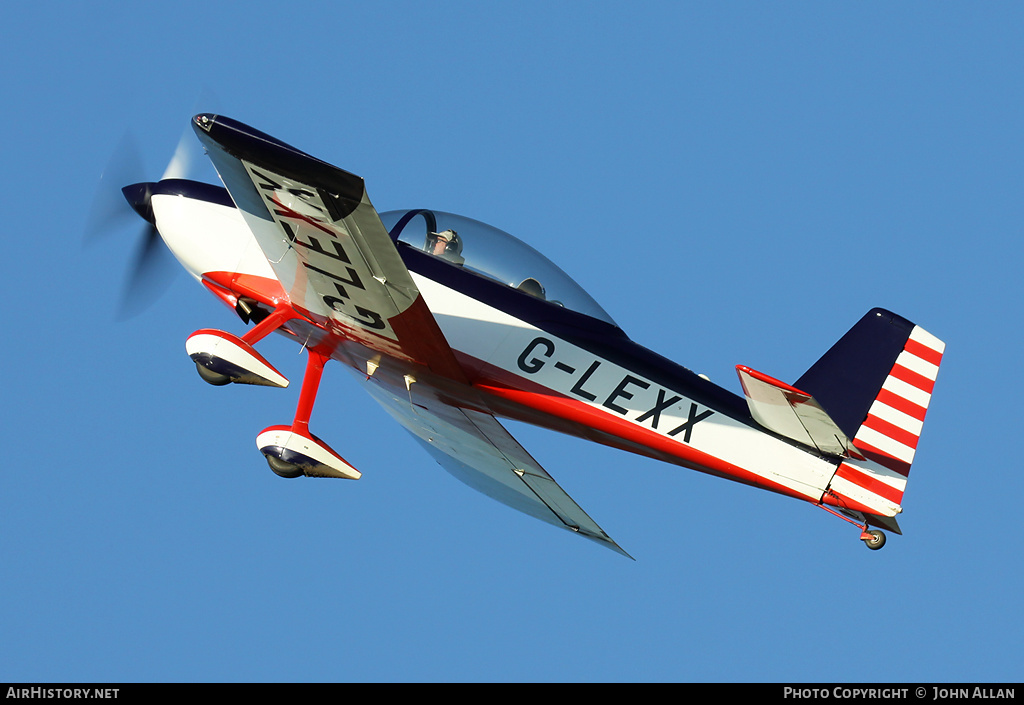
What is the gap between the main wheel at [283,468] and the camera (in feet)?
29.0

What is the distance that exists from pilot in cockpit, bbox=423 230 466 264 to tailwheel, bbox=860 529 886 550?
4.21 metres

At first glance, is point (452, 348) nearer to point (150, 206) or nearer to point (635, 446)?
point (635, 446)

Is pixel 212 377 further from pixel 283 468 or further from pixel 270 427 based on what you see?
pixel 283 468

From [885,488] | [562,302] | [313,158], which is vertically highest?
[562,302]

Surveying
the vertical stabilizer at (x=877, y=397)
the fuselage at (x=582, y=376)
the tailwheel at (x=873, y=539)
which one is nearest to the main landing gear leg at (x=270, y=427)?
the fuselage at (x=582, y=376)

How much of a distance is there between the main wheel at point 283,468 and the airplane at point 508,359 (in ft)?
0.04

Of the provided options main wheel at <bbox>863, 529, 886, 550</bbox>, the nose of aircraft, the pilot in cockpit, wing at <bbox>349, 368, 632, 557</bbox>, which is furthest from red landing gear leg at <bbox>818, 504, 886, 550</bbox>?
the nose of aircraft

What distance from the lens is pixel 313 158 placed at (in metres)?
6.94

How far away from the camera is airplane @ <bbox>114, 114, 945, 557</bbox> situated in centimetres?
850

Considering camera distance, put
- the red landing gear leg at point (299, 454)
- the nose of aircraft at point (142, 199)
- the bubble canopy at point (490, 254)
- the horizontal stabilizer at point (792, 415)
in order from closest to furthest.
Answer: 1. the horizontal stabilizer at point (792, 415)
2. the red landing gear leg at point (299, 454)
3. the bubble canopy at point (490, 254)
4. the nose of aircraft at point (142, 199)

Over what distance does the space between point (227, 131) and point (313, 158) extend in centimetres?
62

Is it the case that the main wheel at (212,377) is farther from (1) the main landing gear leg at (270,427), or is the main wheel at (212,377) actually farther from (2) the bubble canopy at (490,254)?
(2) the bubble canopy at (490,254)

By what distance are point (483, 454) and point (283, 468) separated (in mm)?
2575

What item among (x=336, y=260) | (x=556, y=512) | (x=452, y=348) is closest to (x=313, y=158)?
(x=336, y=260)
